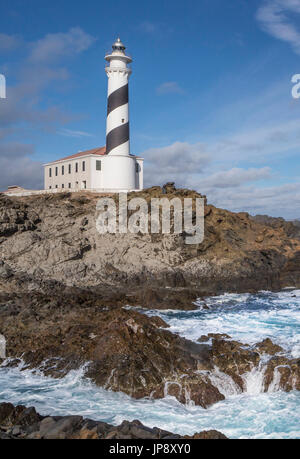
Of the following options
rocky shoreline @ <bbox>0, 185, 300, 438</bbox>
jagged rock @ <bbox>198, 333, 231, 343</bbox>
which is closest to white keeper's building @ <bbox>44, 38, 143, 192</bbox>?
rocky shoreline @ <bbox>0, 185, 300, 438</bbox>

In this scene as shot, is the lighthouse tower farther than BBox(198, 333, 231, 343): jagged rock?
Yes

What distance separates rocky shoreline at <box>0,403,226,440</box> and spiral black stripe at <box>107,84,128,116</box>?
29.3 meters

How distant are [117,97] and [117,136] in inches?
122

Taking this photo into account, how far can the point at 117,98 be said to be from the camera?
33.9 m

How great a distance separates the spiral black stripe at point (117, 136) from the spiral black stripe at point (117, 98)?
65.8 inches

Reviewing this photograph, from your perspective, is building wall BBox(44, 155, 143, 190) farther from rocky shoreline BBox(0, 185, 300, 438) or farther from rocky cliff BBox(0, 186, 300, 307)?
rocky cliff BBox(0, 186, 300, 307)

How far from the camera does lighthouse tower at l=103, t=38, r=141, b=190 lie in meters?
33.8

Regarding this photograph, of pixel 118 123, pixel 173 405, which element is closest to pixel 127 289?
pixel 173 405

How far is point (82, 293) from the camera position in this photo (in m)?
21.8

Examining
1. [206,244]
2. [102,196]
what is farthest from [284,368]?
[102,196]

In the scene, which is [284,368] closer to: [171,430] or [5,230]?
[171,430]

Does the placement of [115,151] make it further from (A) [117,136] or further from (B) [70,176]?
(B) [70,176]

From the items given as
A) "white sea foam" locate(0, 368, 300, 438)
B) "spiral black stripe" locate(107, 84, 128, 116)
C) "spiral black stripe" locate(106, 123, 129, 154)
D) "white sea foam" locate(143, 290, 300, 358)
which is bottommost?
"white sea foam" locate(0, 368, 300, 438)

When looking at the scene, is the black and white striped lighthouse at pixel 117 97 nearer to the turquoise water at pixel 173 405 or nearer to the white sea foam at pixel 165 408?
the turquoise water at pixel 173 405
